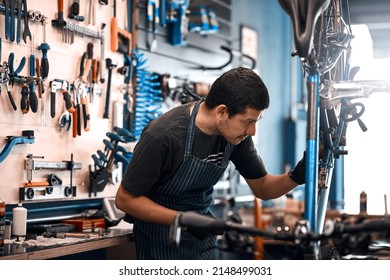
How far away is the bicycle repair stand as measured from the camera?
129 inches

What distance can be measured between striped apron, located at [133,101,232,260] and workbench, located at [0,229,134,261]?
0.23 m

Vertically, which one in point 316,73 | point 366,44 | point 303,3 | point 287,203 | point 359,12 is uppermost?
point 359,12

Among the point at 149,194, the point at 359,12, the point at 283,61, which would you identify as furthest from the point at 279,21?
the point at 149,194

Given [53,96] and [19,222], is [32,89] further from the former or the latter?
[19,222]

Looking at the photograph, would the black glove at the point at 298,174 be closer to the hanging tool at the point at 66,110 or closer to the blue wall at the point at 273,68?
the hanging tool at the point at 66,110

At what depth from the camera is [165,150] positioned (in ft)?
8.12

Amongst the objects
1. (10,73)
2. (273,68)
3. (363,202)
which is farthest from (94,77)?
(273,68)

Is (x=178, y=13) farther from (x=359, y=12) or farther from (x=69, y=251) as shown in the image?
(x=69, y=251)

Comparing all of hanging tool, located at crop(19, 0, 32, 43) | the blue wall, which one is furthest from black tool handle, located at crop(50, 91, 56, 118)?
the blue wall

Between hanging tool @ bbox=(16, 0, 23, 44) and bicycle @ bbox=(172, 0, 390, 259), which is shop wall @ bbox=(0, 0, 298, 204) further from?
bicycle @ bbox=(172, 0, 390, 259)

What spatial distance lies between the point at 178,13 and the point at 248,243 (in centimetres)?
313

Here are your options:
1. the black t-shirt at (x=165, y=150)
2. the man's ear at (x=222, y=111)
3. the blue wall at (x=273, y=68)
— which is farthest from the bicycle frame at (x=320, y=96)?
the blue wall at (x=273, y=68)

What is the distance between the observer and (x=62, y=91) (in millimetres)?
3492

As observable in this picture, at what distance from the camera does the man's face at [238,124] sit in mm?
2324
